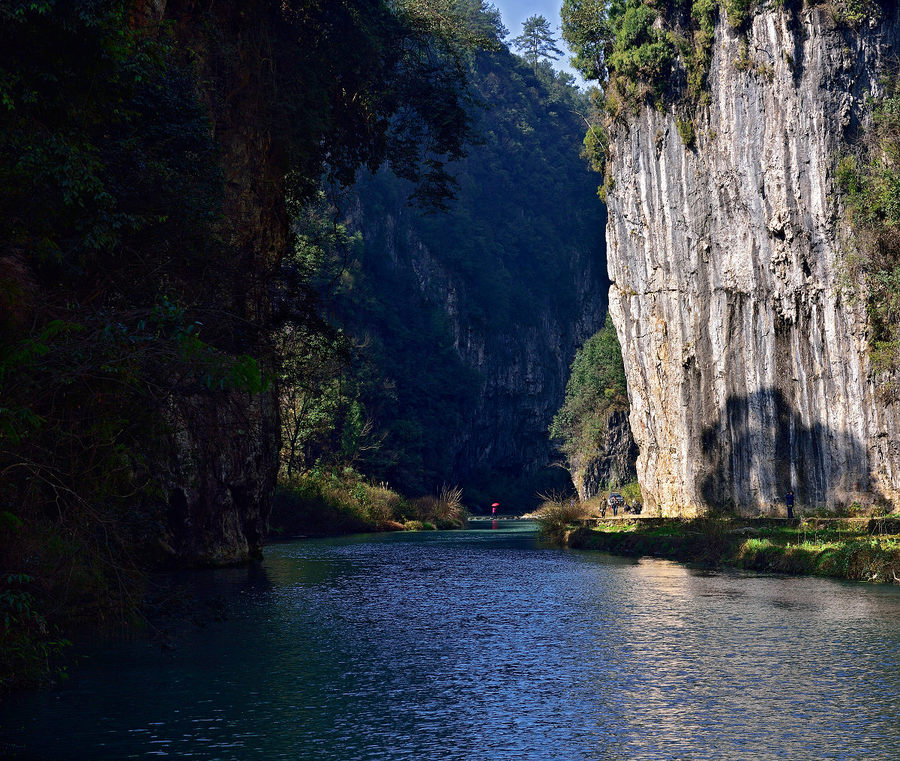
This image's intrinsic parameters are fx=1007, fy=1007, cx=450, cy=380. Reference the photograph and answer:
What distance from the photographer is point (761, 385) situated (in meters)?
44.7

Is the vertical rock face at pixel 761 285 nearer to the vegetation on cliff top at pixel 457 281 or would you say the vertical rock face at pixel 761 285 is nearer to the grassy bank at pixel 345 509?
the grassy bank at pixel 345 509

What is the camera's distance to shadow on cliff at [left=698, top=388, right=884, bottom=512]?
3959 centimetres

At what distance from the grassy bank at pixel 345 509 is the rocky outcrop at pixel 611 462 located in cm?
1142

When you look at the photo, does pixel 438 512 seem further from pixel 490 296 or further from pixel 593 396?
pixel 490 296

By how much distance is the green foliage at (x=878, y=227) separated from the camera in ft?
124

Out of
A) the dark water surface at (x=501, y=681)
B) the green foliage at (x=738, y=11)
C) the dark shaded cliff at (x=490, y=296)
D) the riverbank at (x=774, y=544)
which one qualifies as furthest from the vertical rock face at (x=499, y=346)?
the dark water surface at (x=501, y=681)

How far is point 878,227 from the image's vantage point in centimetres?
3834

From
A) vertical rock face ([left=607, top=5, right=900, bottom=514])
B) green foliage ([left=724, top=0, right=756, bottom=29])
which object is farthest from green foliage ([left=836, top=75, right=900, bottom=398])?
green foliage ([left=724, top=0, right=756, bottom=29])

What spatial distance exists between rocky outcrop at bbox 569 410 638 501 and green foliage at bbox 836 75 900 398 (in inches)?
1569

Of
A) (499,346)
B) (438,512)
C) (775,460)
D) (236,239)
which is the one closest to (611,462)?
(438,512)

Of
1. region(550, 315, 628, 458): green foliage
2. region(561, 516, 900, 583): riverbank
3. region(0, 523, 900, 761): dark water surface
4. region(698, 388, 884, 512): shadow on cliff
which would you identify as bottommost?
region(0, 523, 900, 761): dark water surface

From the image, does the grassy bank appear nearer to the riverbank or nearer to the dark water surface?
the riverbank

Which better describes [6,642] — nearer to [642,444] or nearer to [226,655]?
[226,655]

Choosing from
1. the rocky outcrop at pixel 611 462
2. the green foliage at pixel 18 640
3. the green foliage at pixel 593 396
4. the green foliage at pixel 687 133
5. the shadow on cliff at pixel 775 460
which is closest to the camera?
the green foliage at pixel 18 640
